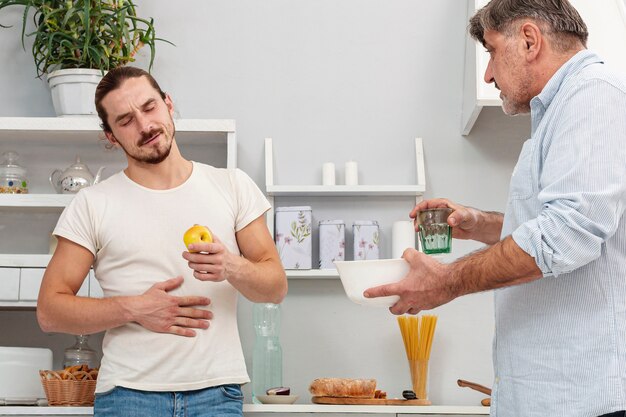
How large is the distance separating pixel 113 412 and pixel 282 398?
0.65 m

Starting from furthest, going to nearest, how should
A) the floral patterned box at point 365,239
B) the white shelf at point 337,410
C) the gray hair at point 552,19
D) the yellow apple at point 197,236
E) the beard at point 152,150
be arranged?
the floral patterned box at point 365,239 → the white shelf at point 337,410 → the beard at point 152,150 → the yellow apple at point 197,236 → the gray hair at point 552,19

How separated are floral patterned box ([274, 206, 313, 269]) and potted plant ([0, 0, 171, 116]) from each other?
613 mm

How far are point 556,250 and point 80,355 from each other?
5.40 feet

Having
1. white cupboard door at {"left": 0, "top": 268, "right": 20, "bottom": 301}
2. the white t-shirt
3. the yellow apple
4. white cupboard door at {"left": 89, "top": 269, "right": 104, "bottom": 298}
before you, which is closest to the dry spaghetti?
the white t-shirt

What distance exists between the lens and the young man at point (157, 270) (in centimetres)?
182

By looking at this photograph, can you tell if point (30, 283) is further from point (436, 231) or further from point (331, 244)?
point (436, 231)

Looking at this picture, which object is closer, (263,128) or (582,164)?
(582,164)

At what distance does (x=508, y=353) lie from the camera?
1321 millimetres

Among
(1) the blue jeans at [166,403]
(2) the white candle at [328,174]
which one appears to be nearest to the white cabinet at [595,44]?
(2) the white candle at [328,174]

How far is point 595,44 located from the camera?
252 centimetres

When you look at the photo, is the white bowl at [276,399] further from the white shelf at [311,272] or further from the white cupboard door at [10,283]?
the white cupboard door at [10,283]

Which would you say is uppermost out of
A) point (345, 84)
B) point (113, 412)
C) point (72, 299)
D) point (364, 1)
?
point (364, 1)

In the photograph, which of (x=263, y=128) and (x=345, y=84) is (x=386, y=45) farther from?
(x=263, y=128)

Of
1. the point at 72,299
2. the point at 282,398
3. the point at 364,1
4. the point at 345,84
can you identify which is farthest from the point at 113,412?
the point at 364,1
